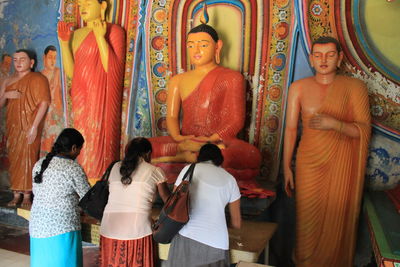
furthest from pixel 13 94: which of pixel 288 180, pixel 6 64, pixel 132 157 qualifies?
pixel 288 180

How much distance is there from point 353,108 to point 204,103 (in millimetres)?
1651

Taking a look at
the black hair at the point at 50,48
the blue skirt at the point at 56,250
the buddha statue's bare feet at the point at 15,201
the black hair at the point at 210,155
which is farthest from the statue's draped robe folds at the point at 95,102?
the black hair at the point at 210,155

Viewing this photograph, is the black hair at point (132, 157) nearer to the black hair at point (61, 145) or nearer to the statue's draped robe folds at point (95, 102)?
the black hair at point (61, 145)

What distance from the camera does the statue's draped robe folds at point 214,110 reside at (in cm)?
423

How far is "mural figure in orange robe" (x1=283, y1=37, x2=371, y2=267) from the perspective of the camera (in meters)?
3.50

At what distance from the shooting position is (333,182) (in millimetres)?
3545

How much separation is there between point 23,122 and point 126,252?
368 cm

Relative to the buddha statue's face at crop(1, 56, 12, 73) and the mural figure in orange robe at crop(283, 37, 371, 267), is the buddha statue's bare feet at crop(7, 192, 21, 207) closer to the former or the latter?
the buddha statue's face at crop(1, 56, 12, 73)

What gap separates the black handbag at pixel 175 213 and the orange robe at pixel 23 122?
144 inches

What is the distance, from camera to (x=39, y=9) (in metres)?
5.79

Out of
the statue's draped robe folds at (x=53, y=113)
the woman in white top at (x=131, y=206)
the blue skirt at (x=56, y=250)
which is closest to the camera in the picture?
the woman in white top at (x=131, y=206)

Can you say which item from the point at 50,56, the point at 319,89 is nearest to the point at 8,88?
the point at 50,56

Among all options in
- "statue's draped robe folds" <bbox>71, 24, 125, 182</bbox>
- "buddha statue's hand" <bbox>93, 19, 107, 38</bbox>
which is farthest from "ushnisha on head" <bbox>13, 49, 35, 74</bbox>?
"buddha statue's hand" <bbox>93, 19, 107, 38</bbox>

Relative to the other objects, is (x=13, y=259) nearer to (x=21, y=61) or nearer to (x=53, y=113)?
(x=53, y=113)
